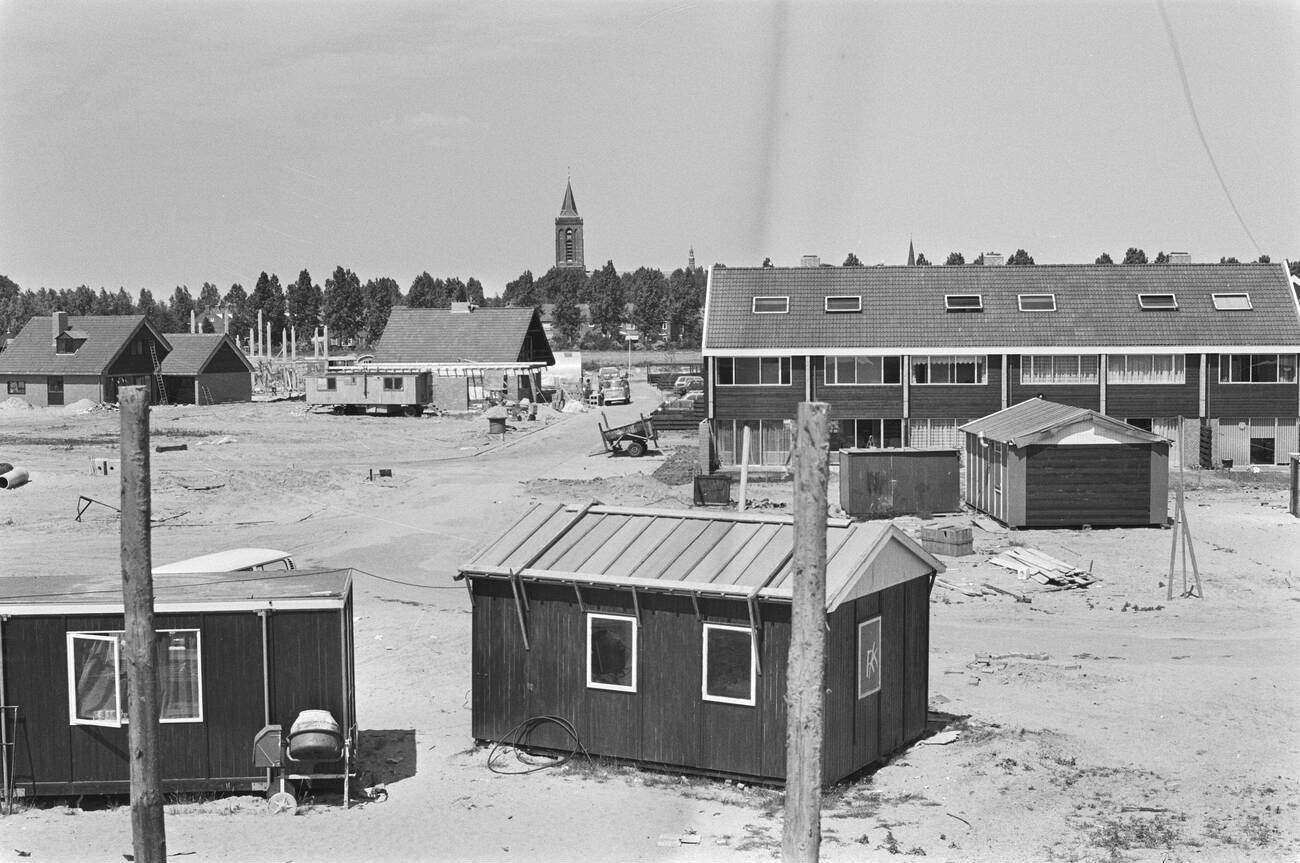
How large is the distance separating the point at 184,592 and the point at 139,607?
13.5ft

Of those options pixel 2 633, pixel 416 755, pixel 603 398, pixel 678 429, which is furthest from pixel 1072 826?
pixel 603 398

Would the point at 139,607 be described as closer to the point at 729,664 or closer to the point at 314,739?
the point at 314,739

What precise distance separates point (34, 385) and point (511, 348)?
26.4 metres

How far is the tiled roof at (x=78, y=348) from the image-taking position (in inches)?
2896

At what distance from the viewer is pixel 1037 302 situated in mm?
48406

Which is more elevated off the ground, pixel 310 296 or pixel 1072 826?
pixel 310 296

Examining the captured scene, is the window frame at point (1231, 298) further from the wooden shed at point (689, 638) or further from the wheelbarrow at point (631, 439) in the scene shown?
the wooden shed at point (689, 638)

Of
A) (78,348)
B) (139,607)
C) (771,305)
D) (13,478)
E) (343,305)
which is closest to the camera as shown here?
(139,607)

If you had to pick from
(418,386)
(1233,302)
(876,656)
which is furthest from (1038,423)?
(418,386)

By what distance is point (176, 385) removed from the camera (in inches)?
3152

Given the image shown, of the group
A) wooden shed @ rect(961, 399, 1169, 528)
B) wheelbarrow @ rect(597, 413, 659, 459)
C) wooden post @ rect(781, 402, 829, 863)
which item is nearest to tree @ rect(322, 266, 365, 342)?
wheelbarrow @ rect(597, 413, 659, 459)

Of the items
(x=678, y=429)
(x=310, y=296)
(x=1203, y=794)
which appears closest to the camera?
(x=1203, y=794)

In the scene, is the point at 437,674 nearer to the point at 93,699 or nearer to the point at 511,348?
the point at 93,699

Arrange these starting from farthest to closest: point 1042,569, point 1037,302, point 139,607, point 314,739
Answer: point 1037,302
point 1042,569
point 314,739
point 139,607
